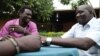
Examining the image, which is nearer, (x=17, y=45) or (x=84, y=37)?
(x=17, y=45)

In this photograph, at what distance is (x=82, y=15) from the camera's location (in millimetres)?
2893

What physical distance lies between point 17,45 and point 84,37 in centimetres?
74

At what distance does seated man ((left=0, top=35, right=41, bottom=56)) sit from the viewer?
1.83 meters

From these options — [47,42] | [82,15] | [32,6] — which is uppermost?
[82,15]

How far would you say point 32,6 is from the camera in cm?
2116

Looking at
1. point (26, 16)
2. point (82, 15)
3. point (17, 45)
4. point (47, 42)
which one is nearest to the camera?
point (17, 45)

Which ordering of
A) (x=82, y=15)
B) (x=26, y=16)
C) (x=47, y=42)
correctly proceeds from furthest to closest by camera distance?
(x=26, y=16)
(x=82, y=15)
(x=47, y=42)

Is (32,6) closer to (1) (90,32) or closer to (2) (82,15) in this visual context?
(2) (82,15)

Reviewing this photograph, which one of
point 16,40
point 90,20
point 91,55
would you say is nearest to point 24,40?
point 16,40

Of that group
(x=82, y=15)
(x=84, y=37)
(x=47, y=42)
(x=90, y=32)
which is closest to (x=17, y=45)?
(x=47, y=42)

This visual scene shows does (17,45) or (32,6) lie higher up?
(17,45)

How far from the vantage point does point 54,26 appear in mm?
27688

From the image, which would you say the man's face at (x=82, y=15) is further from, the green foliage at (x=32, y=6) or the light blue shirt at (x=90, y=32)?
the green foliage at (x=32, y=6)

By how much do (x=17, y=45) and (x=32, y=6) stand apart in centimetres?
1937
